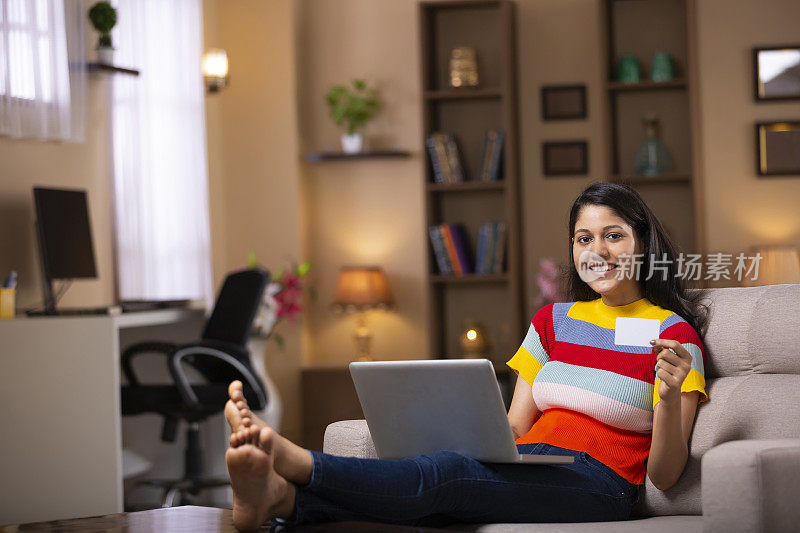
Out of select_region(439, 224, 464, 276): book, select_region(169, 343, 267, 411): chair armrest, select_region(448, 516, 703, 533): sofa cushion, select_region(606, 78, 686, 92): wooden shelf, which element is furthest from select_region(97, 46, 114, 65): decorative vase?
select_region(448, 516, 703, 533): sofa cushion

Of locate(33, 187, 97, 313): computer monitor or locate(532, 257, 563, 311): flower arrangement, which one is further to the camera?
locate(532, 257, 563, 311): flower arrangement

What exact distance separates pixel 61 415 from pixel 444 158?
2.50 m

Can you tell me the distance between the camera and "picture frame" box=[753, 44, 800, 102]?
498 cm

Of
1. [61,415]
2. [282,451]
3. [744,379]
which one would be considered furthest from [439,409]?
[61,415]

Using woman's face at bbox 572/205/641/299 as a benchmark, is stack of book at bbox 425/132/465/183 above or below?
above

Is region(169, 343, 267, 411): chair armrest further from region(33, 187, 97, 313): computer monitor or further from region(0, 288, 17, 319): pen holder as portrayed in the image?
region(0, 288, 17, 319): pen holder

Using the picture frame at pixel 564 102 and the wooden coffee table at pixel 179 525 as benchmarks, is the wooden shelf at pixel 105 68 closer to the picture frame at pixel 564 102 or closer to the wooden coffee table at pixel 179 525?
the picture frame at pixel 564 102

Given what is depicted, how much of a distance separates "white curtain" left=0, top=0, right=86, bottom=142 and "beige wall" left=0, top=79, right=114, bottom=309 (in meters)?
0.11

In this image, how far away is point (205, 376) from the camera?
4.28m

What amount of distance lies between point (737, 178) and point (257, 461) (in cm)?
393

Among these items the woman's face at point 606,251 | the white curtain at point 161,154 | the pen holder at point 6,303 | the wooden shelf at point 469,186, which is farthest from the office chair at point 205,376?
the woman's face at point 606,251

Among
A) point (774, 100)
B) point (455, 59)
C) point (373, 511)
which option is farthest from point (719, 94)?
point (373, 511)

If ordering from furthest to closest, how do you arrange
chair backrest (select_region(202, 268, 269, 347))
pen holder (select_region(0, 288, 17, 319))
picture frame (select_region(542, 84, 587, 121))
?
picture frame (select_region(542, 84, 587, 121)), chair backrest (select_region(202, 268, 269, 347)), pen holder (select_region(0, 288, 17, 319))

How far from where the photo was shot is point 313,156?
5.46 m
